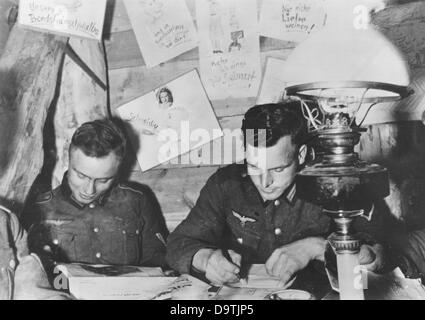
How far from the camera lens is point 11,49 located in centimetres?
141

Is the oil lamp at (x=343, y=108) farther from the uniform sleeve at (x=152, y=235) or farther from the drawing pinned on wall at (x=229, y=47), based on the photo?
the uniform sleeve at (x=152, y=235)

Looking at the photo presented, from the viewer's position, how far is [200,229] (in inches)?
52.8

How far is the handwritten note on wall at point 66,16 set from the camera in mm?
1396

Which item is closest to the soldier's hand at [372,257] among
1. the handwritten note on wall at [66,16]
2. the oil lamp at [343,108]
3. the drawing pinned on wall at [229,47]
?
the oil lamp at [343,108]

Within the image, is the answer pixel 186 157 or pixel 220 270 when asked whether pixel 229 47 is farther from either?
pixel 220 270

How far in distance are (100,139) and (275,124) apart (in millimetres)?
455

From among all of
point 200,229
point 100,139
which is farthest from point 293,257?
point 100,139

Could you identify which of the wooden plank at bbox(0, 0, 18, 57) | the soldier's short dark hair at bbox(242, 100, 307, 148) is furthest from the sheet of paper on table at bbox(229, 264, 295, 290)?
the wooden plank at bbox(0, 0, 18, 57)

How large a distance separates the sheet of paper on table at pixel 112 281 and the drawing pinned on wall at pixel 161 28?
55 centimetres

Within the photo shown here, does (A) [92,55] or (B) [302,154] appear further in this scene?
(A) [92,55]

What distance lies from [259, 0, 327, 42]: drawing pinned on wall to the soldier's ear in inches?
10.9

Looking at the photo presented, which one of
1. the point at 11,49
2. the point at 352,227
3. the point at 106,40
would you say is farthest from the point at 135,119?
the point at 352,227

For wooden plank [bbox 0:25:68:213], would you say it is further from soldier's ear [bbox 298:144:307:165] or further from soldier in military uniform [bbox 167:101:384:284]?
soldier's ear [bbox 298:144:307:165]
